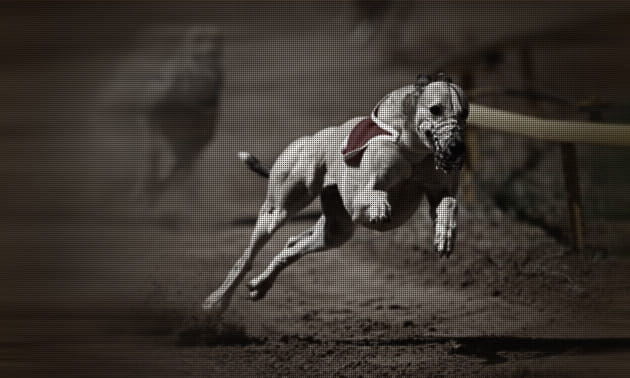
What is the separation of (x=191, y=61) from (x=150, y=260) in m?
2.16

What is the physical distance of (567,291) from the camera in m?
7.15

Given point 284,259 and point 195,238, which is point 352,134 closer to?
point 284,259

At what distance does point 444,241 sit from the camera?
418cm

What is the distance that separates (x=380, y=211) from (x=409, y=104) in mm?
547

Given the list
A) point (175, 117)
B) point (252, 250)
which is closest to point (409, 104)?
point (252, 250)

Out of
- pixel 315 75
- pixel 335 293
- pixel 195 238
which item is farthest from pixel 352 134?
pixel 315 75

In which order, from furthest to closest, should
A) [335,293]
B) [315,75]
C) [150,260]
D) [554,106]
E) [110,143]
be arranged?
[315,75] → [110,143] → [554,106] → [150,260] → [335,293]

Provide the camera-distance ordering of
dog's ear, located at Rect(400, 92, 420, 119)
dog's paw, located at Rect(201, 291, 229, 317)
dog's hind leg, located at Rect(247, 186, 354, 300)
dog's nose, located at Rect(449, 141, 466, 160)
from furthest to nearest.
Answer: dog's paw, located at Rect(201, 291, 229, 317)
dog's hind leg, located at Rect(247, 186, 354, 300)
dog's ear, located at Rect(400, 92, 420, 119)
dog's nose, located at Rect(449, 141, 466, 160)

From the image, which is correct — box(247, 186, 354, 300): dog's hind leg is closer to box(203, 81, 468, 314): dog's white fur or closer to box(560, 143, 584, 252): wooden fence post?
box(203, 81, 468, 314): dog's white fur

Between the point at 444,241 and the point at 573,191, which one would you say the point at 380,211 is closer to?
the point at 444,241

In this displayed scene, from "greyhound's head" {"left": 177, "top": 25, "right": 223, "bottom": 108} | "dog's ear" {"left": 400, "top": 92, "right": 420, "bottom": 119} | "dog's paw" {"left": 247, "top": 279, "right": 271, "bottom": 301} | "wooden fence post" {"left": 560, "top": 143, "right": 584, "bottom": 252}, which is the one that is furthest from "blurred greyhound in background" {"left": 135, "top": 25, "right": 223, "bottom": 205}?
"dog's ear" {"left": 400, "top": 92, "right": 420, "bottom": 119}

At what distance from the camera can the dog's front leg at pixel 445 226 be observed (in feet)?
13.7

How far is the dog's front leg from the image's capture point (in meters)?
4.18

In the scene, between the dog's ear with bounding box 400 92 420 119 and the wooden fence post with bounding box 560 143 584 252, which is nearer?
the dog's ear with bounding box 400 92 420 119
